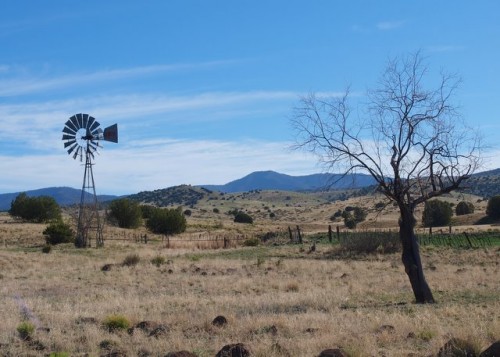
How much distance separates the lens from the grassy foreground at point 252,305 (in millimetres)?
10812

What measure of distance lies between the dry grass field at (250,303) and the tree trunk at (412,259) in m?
0.51

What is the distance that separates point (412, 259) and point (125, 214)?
58.4 m

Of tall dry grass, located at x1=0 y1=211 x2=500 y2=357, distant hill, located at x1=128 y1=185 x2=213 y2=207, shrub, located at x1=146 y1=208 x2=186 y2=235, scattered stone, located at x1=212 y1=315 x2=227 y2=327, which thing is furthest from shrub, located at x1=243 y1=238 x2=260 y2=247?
distant hill, located at x1=128 y1=185 x2=213 y2=207

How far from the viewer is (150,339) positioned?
1152 cm

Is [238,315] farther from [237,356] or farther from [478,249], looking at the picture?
[478,249]

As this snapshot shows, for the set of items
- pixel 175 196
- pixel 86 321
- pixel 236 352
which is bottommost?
pixel 86 321

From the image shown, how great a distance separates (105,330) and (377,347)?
5.78 metres

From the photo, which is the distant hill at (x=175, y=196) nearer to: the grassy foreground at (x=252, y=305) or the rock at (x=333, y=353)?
the grassy foreground at (x=252, y=305)

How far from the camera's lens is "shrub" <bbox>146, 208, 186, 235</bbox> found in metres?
69.4

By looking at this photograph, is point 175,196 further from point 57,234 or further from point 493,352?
point 493,352

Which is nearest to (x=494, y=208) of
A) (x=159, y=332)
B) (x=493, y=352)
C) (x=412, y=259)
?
(x=412, y=259)

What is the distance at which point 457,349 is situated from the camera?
893 centimetres

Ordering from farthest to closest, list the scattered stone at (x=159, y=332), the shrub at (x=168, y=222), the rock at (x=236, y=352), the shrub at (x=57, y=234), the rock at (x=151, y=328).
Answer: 1. the shrub at (x=168, y=222)
2. the shrub at (x=57, y=234)
3. the rock at (x=151, y=328)
4. the scattered stone at (x=159, y=332)
5. the rock at (x=236, y=352)

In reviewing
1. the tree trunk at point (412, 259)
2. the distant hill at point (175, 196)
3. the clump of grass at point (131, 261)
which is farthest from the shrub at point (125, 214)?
the distant hill at point (175, 196)
